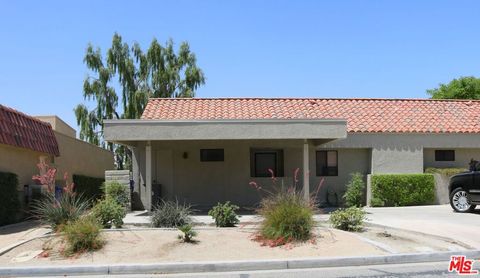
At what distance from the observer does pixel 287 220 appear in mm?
11438

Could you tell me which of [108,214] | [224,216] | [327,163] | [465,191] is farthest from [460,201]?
[108,214]

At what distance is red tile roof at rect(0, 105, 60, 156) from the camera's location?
54.6 feet

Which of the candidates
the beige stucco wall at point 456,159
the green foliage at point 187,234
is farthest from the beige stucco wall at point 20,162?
the beige stucco wall at point 456,159

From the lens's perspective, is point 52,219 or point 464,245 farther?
point 52,219

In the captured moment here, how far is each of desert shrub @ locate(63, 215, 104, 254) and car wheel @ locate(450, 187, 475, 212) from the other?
11879 mm

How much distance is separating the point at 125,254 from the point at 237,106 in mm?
14117

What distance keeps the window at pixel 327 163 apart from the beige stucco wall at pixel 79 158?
10.6m

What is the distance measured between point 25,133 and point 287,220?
1086 centimetres

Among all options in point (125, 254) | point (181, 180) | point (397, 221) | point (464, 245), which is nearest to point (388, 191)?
point (397, 221)

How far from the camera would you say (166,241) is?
38.1ft

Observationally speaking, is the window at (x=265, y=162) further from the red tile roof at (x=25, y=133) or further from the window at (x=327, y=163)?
the red tile roof at (x=25, y=133)

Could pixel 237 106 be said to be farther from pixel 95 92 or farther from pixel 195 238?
pixel 95 92

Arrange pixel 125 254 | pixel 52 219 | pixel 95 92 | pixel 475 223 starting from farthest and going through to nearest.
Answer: pixel 95 92 < pixel 475 223 < pixel 52 219 < pixel 125 254

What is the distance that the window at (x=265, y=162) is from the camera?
21.9m
